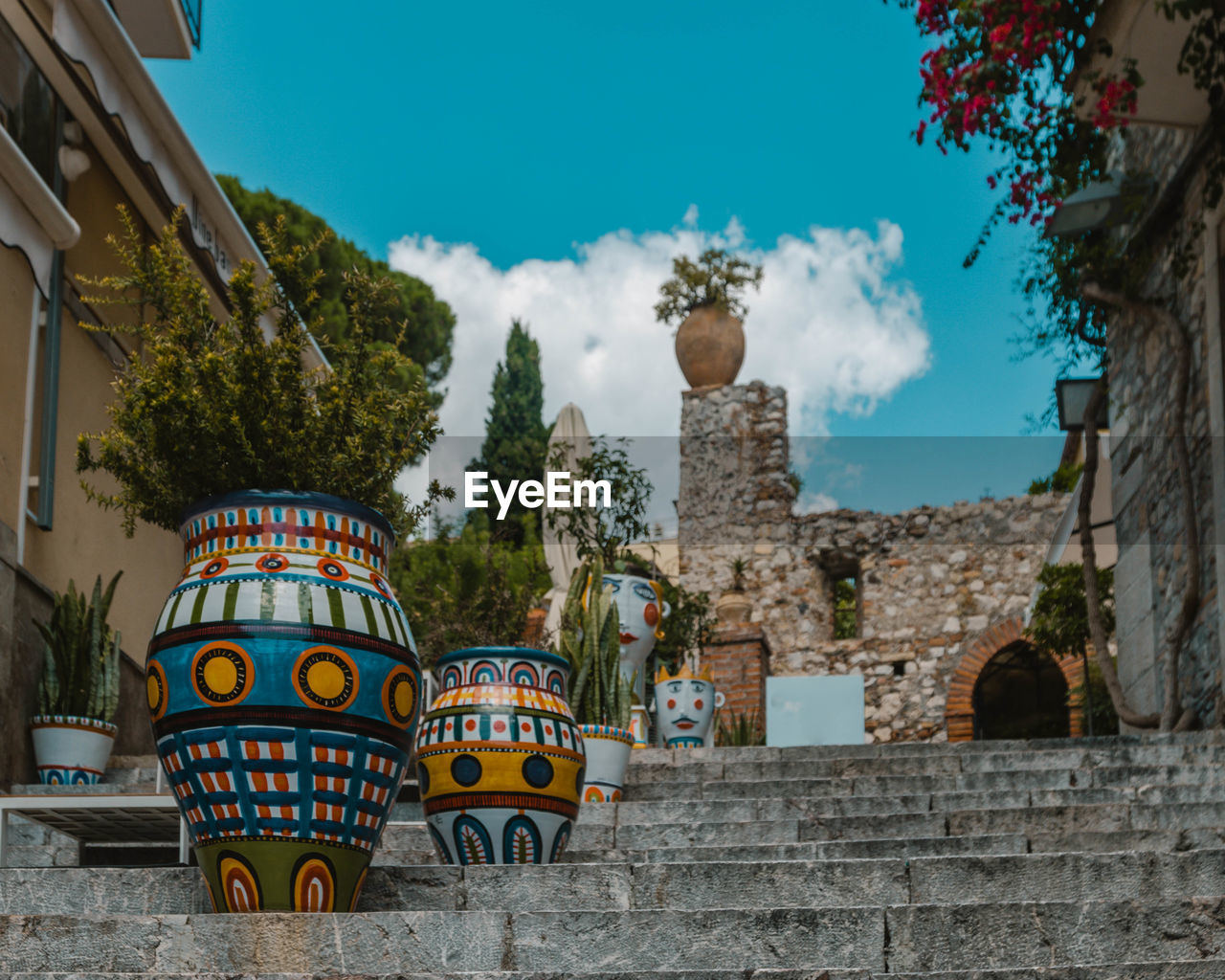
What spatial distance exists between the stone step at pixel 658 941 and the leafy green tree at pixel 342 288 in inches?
480

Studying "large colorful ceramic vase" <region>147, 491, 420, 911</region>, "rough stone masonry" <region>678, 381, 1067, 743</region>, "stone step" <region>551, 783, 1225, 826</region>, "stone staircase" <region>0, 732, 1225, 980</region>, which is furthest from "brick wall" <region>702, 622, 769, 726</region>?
"large colorful ceramic vase" <region>147, 491, 420, 911</region>

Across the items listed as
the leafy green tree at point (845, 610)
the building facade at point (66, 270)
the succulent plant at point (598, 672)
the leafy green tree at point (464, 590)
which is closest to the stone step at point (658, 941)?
the succulent plant at point (598, 672)

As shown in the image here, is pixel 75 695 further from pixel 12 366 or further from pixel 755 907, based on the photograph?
pixel 755 907

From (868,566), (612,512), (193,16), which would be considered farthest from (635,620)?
(868,566)

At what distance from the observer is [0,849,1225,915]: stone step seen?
3.13 m

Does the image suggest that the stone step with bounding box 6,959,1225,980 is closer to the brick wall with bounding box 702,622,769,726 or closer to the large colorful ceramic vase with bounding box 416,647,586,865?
the large colorful ceramic vase with bounding box 416,647,586,865

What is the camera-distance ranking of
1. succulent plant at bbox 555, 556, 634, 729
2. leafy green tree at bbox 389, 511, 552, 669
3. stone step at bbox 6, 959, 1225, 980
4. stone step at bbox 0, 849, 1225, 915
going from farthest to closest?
leafy green tree at bbox 389, 511, 552, 669
succulent plant at bbox 555, 556, 634, 729
stone step at bbox 0, 849, 1225, 915
stone step at bbox 6, 959, 1225, 980

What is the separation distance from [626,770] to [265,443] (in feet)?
10.3

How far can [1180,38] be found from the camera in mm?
6695

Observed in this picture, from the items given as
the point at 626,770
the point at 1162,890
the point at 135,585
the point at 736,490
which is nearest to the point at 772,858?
the point at 1162,890

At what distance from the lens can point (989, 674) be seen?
15.6 metres

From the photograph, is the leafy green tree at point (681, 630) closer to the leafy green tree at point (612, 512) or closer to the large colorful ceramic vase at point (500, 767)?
the leafy green tree at point (612, 512)

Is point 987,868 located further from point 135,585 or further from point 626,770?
point 135,585

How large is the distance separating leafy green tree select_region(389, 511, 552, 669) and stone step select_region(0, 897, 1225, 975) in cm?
512
